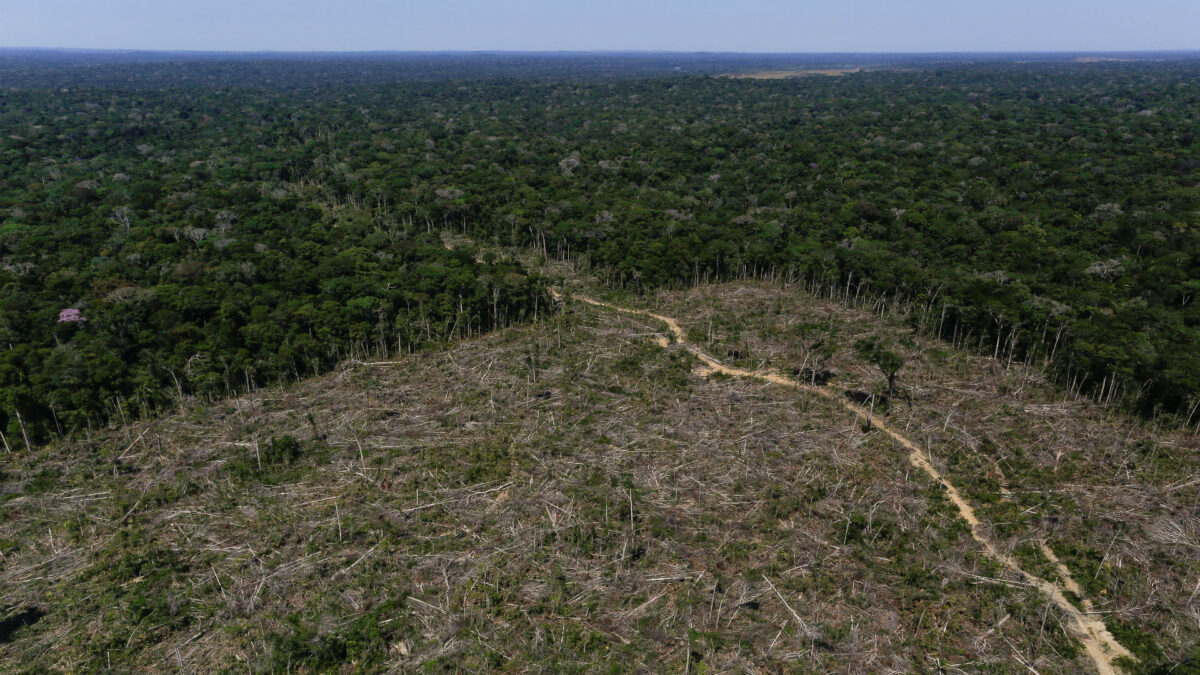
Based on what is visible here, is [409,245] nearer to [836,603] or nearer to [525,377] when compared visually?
[525,377]

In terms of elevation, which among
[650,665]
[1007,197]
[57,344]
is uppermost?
[1007,197]

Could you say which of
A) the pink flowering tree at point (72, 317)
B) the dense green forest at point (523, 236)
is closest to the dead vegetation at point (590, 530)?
the dense green forest at point (523, 236)

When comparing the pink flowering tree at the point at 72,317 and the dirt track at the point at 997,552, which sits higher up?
the pink flowering tree at the point at 72,317

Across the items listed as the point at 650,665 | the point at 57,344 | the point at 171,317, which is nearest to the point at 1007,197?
the point at 650,665

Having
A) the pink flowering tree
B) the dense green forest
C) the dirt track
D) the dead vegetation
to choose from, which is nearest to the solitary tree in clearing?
the dead vegetation

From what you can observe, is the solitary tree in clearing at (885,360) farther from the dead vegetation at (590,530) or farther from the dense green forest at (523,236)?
the dense green forest at (523,236)

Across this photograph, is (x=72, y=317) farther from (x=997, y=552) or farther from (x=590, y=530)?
(x=997, y=552)

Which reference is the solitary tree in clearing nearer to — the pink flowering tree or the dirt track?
the dirt track
